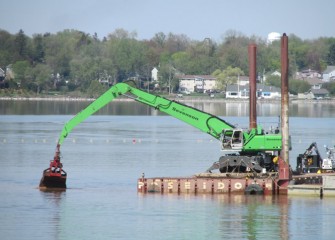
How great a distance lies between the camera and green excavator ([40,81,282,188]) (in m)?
64.1

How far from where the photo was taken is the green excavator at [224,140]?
6412 cm

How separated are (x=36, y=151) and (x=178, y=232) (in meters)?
42.9

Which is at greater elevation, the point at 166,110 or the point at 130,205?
the point at 166,110

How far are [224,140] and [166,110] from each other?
428 centimetres

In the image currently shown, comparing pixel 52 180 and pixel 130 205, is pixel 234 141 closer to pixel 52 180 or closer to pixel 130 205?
pixel 130 205

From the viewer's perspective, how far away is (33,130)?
126250 millimetres

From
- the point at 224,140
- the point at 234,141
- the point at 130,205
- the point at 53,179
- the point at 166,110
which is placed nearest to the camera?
the point at 130,205

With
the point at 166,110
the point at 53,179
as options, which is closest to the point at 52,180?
the point at 53,179

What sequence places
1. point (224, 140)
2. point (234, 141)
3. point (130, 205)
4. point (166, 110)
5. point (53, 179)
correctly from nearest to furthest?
point (130, 205) → point (234, 141) → point (224, 140) → point (53, 179) → point (166, 110)

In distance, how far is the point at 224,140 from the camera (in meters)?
65.0

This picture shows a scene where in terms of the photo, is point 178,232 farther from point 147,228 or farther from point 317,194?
point 317,194

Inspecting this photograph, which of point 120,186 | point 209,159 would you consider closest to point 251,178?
point 120,186

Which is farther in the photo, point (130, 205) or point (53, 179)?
point (53, 179)

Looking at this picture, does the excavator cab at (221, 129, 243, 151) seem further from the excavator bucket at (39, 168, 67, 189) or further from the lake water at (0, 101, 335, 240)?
the excavator bucket at (39, 168, 67, 189)
